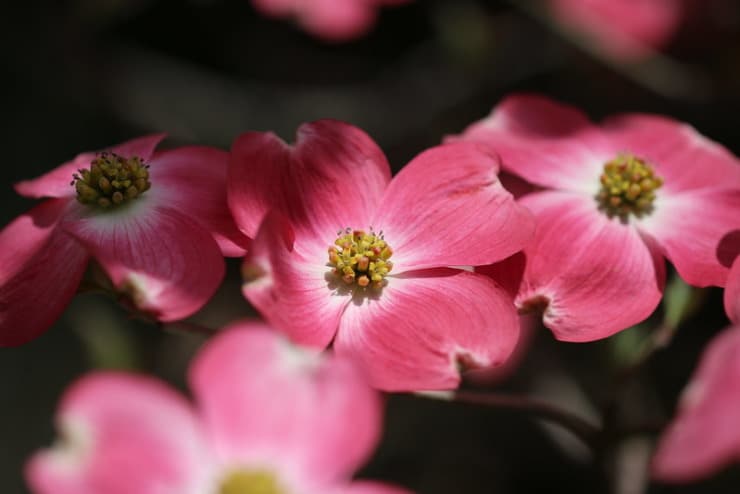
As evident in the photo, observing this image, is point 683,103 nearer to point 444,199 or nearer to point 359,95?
point 359,95

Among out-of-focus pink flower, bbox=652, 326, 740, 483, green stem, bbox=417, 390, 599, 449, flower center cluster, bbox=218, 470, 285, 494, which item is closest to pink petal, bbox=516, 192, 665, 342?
green stem, bbox=417, 390, 599, 449

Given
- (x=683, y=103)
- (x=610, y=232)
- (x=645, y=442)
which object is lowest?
(x=645, y=442)

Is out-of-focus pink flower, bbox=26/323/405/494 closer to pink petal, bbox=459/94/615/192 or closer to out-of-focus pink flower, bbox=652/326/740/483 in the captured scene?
out-of-focus pink flower, bbox=652/326/740/483

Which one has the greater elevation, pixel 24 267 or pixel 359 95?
pixel 24 267

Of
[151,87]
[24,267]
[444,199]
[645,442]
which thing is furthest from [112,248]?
[151,87]

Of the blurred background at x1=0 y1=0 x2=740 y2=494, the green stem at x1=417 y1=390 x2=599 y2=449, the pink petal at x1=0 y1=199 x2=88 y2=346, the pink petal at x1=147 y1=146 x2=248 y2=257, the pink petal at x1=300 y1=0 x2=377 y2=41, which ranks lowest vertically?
the blurred background at x1=0 y1=0 x2=740 y2=494

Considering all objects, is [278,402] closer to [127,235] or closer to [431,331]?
[431,331]

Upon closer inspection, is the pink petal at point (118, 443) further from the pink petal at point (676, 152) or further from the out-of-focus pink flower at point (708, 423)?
the pink petal at point (676, 152)
